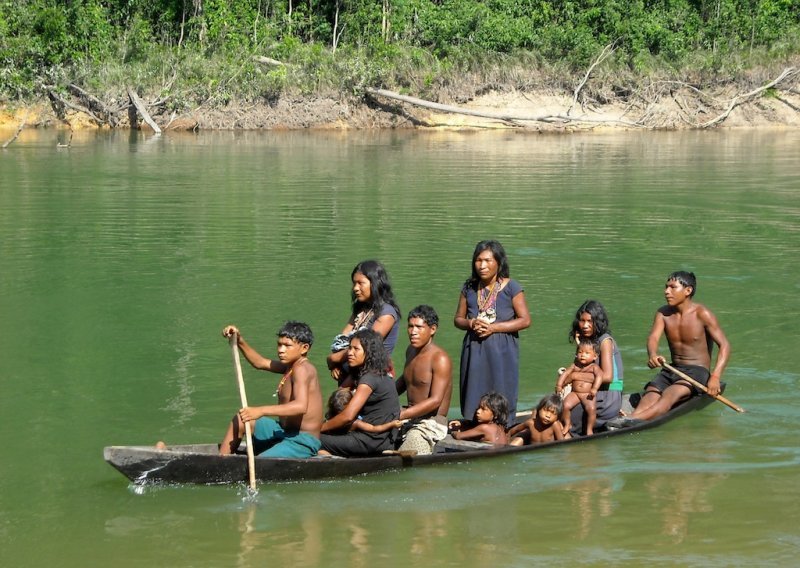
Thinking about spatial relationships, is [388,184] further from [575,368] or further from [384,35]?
[384,35]

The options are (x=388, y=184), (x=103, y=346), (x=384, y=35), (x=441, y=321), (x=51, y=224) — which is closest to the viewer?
(x=103, y=346)

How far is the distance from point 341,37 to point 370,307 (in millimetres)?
34289

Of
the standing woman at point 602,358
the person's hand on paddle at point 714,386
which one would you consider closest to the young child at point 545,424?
the standing woman at point 602,358

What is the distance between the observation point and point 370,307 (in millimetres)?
7793

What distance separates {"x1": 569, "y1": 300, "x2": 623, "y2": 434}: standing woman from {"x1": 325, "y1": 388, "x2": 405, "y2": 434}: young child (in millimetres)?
1527

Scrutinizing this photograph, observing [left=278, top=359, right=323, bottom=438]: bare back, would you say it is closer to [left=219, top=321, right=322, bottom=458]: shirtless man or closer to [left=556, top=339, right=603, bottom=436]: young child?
[left=219, top=321, right=322, bottom=458]: shirtless man

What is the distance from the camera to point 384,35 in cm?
3984

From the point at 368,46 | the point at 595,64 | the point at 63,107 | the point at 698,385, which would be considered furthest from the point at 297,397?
the point at 368,46

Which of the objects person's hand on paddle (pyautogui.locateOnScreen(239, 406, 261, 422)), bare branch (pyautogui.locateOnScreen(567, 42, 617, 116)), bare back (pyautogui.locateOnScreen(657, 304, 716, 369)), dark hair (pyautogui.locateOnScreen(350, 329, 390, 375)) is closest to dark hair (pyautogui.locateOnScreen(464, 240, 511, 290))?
dark hair (pyautogui.locateOnScreen(350, 329, 390, 375))

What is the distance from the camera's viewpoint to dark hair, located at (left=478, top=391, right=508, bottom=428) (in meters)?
7.85

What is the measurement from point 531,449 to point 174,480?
2.33 metres

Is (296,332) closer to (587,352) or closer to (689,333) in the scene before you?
(587,352)

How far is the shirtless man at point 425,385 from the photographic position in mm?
7602

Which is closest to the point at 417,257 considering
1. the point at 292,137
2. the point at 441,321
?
the point at 441,321
